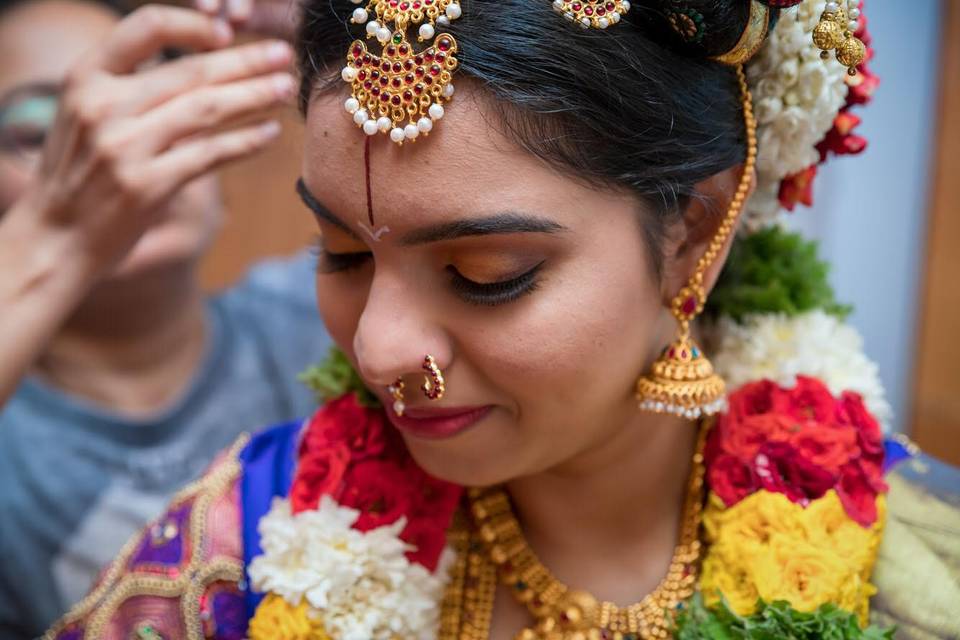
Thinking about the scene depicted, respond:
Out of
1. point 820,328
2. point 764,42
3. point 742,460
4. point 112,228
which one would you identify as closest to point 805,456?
point 742,460

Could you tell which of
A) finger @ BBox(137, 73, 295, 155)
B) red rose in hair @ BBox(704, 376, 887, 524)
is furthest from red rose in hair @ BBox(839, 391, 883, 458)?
finger @ BBox(137, 73, 295, 155)

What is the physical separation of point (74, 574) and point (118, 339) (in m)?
0.49

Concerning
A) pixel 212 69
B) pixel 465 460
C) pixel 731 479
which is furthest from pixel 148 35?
pixel 731 479

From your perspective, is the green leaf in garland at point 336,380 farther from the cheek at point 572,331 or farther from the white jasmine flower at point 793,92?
the white jasmine flower at point 793,92

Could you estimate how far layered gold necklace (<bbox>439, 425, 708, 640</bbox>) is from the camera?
1.09 m

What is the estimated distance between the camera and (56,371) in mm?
1952

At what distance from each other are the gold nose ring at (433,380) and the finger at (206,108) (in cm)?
59

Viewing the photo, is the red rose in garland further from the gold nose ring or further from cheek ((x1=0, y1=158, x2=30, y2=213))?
cheek ((x1=0, y1=158, x2=30, y2=213))

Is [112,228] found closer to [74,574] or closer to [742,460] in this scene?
[74,574]

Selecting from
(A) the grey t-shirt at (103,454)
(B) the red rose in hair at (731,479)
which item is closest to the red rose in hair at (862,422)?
(B) the red rose in hair at (731,479)

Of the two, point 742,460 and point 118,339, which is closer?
point 742,460

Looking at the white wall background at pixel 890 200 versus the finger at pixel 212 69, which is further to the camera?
the white wall background at pixel 890 200

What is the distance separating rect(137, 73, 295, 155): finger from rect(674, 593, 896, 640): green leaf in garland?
2.98 feet

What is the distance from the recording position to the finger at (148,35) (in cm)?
134
